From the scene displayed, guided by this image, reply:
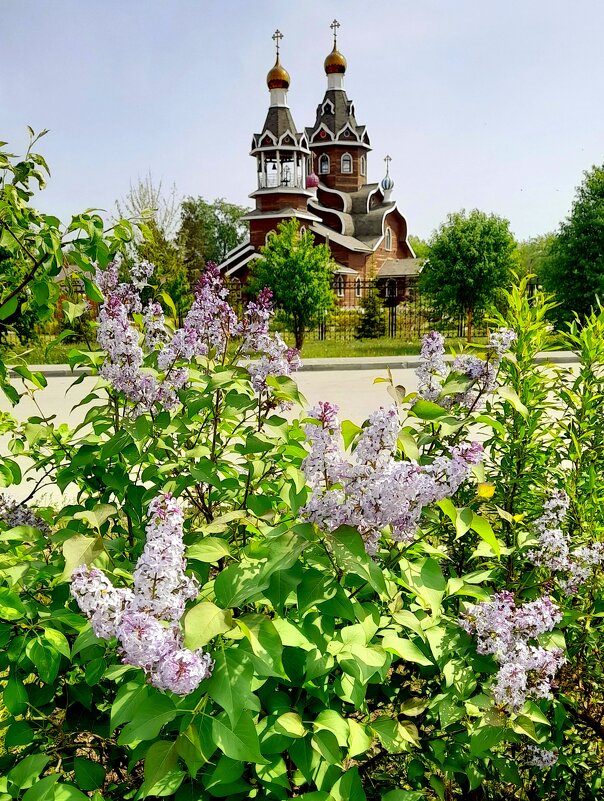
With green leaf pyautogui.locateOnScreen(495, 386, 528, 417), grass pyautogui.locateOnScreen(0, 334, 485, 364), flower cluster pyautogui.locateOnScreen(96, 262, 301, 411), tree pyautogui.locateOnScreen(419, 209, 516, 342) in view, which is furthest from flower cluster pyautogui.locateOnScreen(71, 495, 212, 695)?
tree pyautogui.locateOnScreen(419, 209, 516, 342)

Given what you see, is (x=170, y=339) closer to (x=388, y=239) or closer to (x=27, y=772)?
(x=27, y=772)

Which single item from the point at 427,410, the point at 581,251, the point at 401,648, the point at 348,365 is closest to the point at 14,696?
the point at 401,648

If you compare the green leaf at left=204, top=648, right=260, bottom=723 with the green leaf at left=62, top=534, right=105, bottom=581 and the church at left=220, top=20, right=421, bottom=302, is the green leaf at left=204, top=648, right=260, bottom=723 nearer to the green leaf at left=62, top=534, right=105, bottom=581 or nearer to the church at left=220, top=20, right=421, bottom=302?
the green leaf at left=62, top=534, right=105, bottom=581

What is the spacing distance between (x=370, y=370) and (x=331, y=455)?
14198 millimetres

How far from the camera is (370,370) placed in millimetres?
15523

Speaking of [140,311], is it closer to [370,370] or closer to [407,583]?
[407,583]

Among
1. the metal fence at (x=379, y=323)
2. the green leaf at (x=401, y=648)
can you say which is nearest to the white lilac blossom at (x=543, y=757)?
the green leaf at (x=401, y=648)

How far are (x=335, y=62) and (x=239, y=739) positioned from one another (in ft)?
160

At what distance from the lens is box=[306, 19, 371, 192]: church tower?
142 ft

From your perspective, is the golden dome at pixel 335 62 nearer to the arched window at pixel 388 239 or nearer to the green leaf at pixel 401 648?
the arched window at pixel 388 239

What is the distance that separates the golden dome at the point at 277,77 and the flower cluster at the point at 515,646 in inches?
1574

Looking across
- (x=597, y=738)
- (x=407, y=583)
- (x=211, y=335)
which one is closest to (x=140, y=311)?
(x=211, y=335)

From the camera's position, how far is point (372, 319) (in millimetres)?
24203

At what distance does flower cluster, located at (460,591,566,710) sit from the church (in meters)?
35.1
